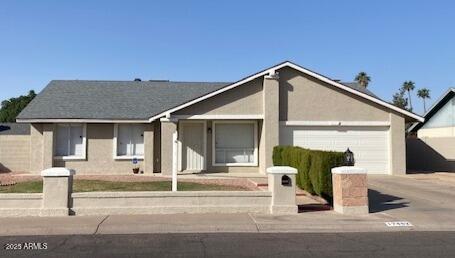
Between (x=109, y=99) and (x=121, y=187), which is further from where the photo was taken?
(x=109, y=99)

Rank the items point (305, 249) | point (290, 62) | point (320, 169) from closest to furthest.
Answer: point (305, 249), point (320, 169), point (290, 62)

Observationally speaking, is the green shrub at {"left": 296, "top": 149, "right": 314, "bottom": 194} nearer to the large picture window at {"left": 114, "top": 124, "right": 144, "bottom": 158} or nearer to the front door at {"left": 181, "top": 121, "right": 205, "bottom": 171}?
the front door at {"left": 181, "top": 121, "right": 205, "bottom": 171}

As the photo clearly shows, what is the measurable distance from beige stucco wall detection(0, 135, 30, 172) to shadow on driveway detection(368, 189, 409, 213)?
16.4 metres

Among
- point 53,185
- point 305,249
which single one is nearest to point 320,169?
point 305,249

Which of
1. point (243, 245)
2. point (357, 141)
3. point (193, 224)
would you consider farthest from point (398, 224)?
point (357, 141)

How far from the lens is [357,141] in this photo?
22.8 m

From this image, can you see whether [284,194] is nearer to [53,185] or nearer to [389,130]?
[53,185]

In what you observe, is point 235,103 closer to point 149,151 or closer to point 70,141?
point 149,151

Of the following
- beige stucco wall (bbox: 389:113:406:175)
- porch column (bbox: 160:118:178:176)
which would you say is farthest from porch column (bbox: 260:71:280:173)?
beige stucco wall (bbox: 389:113:406:175)

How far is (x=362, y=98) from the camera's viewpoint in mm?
22656

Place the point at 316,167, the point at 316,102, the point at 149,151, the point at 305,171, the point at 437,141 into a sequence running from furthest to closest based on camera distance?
the point at 437,141, the point at 149,151, the point at 316,102, the point at 305,171, the point at 316,167

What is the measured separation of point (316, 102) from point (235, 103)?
3697 mm

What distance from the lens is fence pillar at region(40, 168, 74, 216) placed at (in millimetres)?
11336

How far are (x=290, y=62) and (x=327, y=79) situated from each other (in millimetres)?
1827
